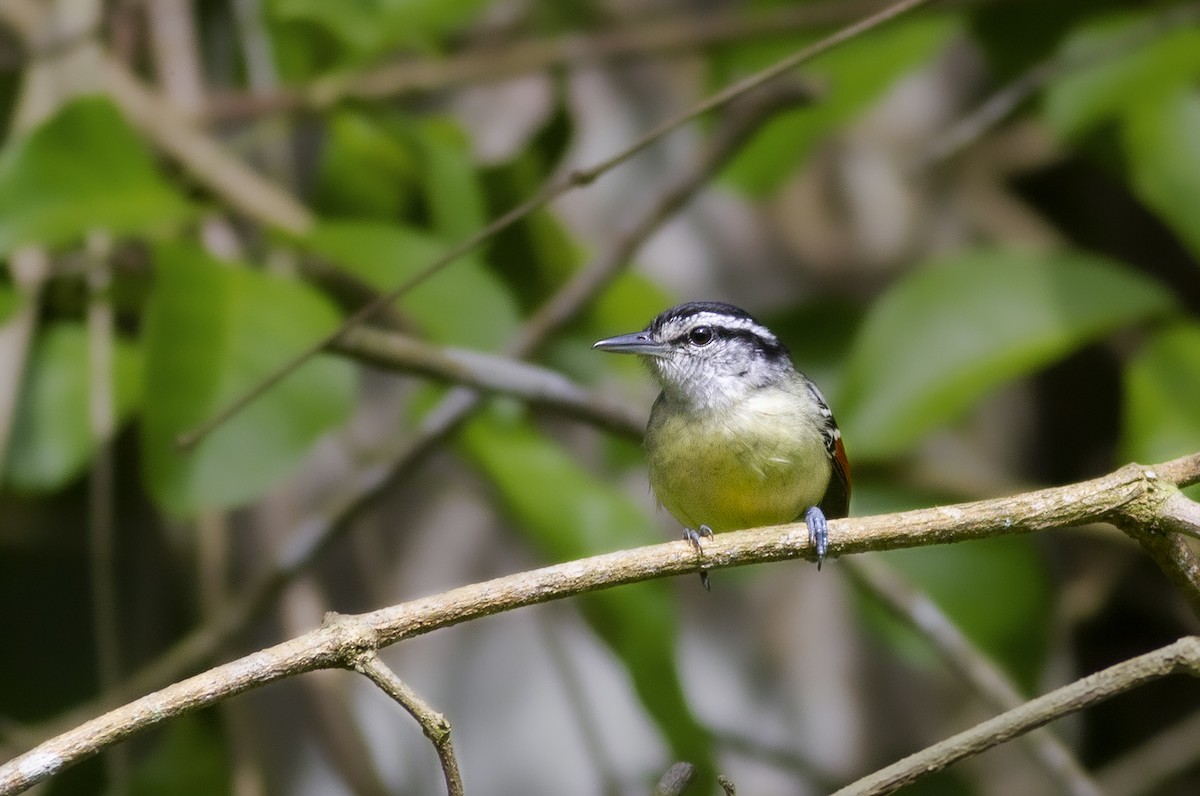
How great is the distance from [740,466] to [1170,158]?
153cm

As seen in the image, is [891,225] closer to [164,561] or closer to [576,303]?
[576,303]

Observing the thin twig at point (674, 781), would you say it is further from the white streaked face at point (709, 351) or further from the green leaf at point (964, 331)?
the green leaf at point (964, 331)

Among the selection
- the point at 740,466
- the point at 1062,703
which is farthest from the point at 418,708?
the point at 740,466

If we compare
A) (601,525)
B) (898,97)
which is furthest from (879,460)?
(898,97)

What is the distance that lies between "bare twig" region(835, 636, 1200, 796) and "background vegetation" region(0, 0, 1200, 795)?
1.41 m

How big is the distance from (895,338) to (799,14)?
1.23 meters

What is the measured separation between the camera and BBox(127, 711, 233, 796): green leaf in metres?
3.32

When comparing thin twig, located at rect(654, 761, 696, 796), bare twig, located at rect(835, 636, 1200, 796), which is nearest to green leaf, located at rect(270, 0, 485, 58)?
thin twig, located at rect(654, 761, 696, 796)

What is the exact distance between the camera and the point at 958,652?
9.95 feet

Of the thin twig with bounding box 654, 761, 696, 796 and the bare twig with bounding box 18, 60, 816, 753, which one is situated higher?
the bare twig with bounding box 18, 60, 816, 753

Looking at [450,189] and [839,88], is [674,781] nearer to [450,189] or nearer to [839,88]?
[450,189]

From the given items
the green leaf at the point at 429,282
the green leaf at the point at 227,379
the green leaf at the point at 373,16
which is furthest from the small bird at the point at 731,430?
the green leaf at the point at 373,16

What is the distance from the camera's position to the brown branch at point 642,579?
145cm

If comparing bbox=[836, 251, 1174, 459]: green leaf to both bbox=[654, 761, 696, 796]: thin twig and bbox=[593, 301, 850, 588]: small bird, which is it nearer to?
bbox=[593, 301, 850, 588]: small bird
